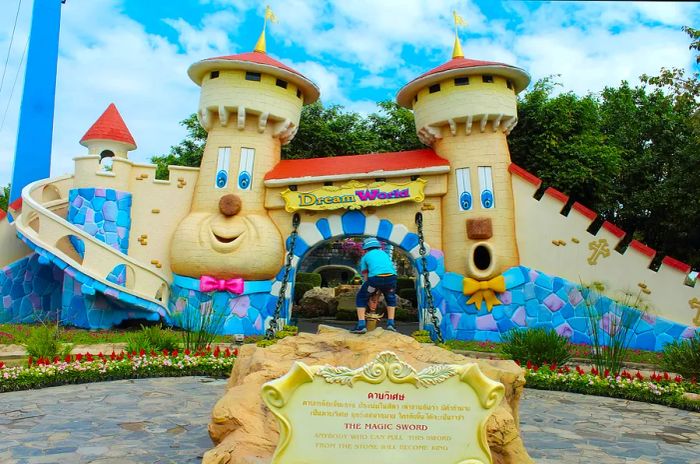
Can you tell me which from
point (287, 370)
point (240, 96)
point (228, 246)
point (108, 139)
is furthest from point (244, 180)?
point (287, 370)

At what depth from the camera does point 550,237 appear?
12.3 m

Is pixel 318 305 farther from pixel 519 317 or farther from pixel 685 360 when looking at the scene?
pixel 685 360

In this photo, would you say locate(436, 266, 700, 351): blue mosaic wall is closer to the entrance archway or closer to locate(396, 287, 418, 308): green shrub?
the entrance archway

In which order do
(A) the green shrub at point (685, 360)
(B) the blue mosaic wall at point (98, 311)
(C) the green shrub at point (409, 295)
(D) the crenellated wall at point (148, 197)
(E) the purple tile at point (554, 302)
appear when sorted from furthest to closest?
(C) the green shrub at point (409, 295) < (D) the crenellated wall at point (148, 197) < (B) the blue mosaic wall at point (98, 311) < (E) the purple tile at point (554, 302) < (A) the green shrub at point (685, 360)

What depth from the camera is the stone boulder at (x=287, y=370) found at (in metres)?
4.02

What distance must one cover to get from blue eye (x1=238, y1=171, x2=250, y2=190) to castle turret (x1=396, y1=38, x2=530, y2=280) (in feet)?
16.0

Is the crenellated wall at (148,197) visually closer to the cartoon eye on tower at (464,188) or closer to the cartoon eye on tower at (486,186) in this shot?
the cartoon eye on tower at (464,188)

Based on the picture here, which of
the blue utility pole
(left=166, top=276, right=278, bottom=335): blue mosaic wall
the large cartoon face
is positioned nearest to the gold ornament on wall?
the large cartoon face

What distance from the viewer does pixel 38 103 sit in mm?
16906

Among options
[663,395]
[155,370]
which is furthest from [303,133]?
[663,395]

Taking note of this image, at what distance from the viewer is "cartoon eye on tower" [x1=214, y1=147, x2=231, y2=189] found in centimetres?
1374

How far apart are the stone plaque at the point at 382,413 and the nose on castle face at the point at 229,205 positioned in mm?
10628

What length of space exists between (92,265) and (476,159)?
9576mm

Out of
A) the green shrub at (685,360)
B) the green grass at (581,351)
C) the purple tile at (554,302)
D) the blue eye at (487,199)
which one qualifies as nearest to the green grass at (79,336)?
the green grass at (581,351)
